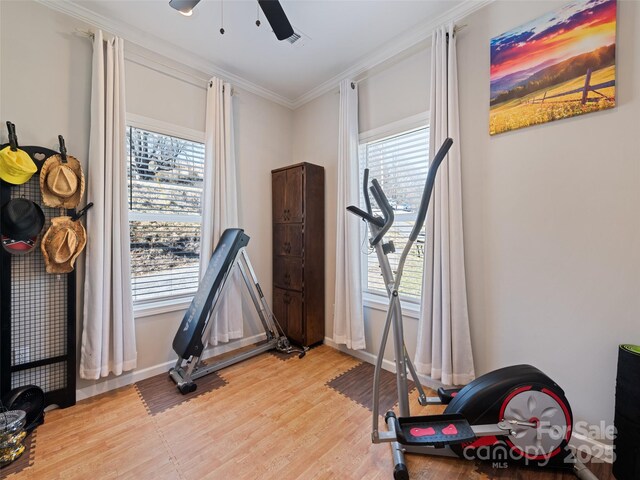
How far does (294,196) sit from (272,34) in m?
1.54

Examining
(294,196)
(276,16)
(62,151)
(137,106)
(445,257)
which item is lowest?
(445,257)

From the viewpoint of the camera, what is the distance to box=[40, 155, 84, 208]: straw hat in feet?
6.47

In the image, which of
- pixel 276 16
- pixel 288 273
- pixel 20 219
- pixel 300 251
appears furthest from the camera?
pixel 288 273

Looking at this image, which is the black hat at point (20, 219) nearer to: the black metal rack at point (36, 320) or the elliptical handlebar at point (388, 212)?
the black metal rack at point (36, 320)

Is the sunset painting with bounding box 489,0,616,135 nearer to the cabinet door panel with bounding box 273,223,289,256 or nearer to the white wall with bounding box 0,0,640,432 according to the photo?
the white wall with bounding box 0,0,640,432

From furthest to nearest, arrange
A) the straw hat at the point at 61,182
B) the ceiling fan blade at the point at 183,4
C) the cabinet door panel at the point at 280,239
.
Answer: the cabinet door panel at the point at 280,239 → the straw hat at the point at 61,182 → the ceiling fan blade at the point at 183,4

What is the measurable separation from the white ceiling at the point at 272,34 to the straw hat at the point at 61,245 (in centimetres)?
170

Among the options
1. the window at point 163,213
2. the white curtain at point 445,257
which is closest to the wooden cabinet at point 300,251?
the window at point 163,213

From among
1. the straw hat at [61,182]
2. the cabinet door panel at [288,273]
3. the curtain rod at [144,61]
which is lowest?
the cabinet door panel at [288,273]

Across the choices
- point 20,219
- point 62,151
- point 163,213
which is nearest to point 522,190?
point 163,213

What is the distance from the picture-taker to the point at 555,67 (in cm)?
175

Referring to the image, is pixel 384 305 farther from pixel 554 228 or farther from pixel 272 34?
pixel 272 34

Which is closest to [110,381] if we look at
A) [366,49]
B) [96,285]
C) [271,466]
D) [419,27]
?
[96,285]

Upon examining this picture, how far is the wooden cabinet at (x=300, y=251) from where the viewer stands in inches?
123
